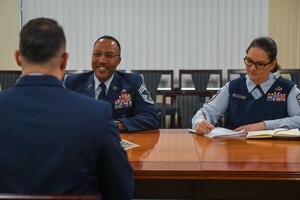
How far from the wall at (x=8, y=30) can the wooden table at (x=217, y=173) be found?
186 inches

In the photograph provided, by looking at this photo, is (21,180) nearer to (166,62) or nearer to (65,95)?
(65,95)

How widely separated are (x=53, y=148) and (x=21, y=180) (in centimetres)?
12

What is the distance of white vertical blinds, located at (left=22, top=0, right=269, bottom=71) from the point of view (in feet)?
19.5

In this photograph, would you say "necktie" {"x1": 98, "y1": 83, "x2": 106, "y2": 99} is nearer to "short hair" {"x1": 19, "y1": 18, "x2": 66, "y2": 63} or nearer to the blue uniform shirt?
the blue uniform shirt

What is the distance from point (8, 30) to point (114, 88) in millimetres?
4053

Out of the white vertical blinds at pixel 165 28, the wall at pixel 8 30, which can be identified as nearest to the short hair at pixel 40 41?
the white vertical blinds at pixel 165 28

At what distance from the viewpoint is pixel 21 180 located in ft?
3.60

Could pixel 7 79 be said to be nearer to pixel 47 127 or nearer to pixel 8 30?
pixel 8 30

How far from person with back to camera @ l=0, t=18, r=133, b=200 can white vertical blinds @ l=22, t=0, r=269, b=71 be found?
490 centimetres

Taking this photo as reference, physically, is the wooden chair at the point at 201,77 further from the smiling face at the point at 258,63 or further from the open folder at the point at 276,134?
the open folder at the point at 276,134

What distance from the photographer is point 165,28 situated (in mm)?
6000

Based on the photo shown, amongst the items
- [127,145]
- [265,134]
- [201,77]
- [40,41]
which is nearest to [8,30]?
[201,77]

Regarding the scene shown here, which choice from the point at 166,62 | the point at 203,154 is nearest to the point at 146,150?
the point at 203,154

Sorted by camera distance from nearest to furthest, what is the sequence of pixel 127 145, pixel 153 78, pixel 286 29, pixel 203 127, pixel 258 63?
pixel 127 145, pixel 203 127, pixel 258 63, pixel 153 78, pixel 286 29
